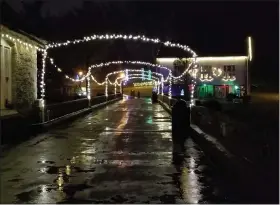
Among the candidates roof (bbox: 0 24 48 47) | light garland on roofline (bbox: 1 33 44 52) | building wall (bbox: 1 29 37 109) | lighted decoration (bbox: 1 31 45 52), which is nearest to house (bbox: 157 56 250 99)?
lighted decoration (bbox: 1 31 45 52)

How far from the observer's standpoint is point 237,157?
10.3 m

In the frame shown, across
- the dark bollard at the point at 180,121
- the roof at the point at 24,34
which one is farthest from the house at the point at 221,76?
the dark bollard at the point at 180,121

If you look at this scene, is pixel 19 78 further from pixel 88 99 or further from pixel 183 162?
pixel 88 99

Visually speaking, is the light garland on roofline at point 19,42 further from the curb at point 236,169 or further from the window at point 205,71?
the window at point 205,71

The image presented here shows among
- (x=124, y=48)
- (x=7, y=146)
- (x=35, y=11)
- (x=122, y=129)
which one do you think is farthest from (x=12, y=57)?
(x=124, y=48)

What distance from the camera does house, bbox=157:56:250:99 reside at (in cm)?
6712

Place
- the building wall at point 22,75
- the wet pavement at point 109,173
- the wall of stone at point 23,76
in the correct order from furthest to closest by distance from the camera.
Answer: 1. the wall of stone at point 23,76
2. the building wall at point 22,75
3. the wet pavement at point 109,173

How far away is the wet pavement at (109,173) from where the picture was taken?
25.5 feet

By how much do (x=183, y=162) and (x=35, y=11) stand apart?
40.6 meters

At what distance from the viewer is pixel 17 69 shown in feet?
65.5

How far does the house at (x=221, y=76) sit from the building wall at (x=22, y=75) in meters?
45.2

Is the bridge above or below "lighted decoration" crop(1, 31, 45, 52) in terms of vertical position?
below

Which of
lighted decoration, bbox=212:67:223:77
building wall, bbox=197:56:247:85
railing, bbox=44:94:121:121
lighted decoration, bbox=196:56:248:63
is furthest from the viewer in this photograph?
lighted decoration, bbox=196:56:248:63

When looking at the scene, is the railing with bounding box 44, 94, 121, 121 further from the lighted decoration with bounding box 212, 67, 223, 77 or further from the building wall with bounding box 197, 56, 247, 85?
the building wall with bounding box 197, 56, 247, 85
